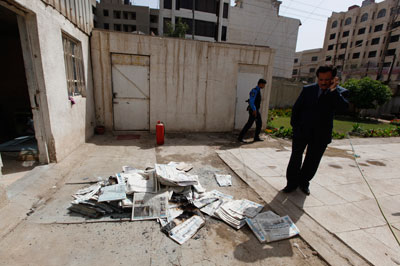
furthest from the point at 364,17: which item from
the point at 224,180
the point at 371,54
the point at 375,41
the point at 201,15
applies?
the point at 224,180

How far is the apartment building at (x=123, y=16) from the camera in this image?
3819 centimetres

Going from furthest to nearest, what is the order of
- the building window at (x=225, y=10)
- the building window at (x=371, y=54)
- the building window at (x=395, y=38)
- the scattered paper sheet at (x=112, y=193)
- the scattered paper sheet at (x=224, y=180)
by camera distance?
the building window at (x=371, y=54), the building window at (x=395, y=38), the building window at (x=225, y=10), the scattered paper sheet at (x=224, y=180), the scattered paper sheet at (x=112, y=193)

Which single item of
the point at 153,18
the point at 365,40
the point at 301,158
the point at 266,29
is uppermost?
the point at 153,18

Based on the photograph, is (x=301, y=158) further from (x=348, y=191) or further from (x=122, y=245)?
(x=122, y=245)

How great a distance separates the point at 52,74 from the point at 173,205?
132 inches

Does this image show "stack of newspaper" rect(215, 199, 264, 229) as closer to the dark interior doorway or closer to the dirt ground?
the dirt ground

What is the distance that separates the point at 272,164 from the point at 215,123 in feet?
10.4

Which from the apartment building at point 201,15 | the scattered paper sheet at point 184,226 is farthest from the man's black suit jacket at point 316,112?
the apartment building at point 201,15

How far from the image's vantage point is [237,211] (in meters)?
2.65

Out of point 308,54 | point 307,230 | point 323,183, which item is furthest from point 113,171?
point 308,54

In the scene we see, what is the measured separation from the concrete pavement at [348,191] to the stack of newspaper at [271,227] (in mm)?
324

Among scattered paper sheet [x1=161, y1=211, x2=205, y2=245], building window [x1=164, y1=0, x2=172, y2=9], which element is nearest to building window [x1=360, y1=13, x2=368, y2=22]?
building window [x1=164, y1=0, x2=172, y2=9]

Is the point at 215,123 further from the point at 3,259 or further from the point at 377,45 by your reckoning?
the point at 377,45

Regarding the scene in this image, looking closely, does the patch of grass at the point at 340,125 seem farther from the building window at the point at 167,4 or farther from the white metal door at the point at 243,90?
the building window at the point at 167,4
